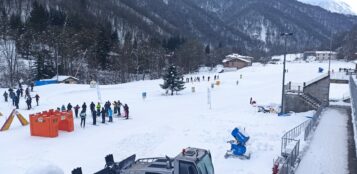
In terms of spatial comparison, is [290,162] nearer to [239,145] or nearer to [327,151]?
[239,145]

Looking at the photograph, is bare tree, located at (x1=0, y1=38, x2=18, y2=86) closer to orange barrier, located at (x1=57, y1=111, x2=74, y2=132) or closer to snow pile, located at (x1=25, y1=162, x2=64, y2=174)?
orange barrier, located at (x1=57, y1=111, x2=74, y2=132)

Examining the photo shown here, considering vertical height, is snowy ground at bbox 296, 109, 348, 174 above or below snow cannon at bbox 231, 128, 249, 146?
below

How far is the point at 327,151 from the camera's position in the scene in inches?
615

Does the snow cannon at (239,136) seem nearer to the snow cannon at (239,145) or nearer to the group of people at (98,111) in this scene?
the snow cannon at (239,145)

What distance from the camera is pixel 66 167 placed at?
14.6 meters

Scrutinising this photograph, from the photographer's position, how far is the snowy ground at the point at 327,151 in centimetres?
1341

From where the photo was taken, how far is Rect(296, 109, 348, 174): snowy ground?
44.0 ft

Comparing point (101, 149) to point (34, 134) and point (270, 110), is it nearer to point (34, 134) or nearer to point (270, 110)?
point (34, 134)

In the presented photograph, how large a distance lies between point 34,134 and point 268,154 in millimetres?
13626

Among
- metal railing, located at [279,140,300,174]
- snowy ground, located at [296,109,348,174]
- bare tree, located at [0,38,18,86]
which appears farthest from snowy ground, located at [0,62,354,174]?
bare tree, located at [0,38,18,86]

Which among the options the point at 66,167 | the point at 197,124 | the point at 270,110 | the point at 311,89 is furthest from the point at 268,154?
the point at 311,89

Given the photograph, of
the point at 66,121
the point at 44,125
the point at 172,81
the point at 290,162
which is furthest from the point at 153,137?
the point at 172,81

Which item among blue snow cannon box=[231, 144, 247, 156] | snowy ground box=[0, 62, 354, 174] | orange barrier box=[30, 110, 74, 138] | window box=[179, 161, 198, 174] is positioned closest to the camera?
window box=[179, 161, 198, 174]

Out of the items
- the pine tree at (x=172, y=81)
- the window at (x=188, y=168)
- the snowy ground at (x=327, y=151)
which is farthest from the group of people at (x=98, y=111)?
the pine tree at (x=172, y=81)
